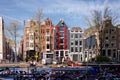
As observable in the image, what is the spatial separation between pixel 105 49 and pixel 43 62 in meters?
19.4

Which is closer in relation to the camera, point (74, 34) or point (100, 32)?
point (100, 32)

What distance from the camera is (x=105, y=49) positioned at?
72.0 metres

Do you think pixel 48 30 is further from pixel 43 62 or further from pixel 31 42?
pixel 43 62

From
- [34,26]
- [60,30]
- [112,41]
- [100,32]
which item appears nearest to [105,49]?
[112,41]

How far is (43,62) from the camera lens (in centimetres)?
6150

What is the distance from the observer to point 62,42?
78062mm

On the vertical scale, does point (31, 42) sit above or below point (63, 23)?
below

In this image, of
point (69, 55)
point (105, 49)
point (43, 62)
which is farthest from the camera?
point (69, 55)

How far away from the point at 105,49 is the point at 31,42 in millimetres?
20528

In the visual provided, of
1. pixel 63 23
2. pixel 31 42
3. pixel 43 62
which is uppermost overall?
pixel 63 23

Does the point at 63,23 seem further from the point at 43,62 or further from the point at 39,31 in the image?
the point at 43,62

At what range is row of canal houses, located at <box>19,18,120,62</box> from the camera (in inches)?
2689

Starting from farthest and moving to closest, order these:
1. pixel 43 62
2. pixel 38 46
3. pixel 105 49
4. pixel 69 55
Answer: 1. pixel 69 55
2. pixel 105 49
3. pixel 38 46
4. pixel 43 62

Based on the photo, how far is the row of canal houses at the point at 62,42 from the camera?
6831cm
